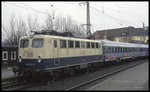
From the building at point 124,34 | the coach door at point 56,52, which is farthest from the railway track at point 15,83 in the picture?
the building at point 124,34

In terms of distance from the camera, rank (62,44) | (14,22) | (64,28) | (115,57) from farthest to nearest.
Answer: (64,28), (14,22), (115,57), (62,44)

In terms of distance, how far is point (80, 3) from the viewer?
2605 centimetres

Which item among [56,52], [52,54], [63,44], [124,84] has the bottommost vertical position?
[124,84]

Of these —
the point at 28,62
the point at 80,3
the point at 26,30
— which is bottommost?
the point at 28,62

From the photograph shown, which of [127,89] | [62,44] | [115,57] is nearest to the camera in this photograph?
[127,89]

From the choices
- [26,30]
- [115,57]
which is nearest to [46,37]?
[115,57]

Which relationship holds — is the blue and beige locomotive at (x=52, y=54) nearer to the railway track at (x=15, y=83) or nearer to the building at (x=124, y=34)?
the railway track at (x=15, y=83)

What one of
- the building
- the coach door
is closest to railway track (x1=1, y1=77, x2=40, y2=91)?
the coach door

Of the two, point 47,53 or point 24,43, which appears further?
point 24,43

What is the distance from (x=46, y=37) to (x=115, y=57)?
13886 mm

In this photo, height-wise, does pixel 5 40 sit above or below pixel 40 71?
above

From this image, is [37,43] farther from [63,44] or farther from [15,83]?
[15,83]

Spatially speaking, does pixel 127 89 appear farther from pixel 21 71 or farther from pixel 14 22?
pixel 14 22

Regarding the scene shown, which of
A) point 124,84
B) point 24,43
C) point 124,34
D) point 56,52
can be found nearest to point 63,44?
point 56,52
